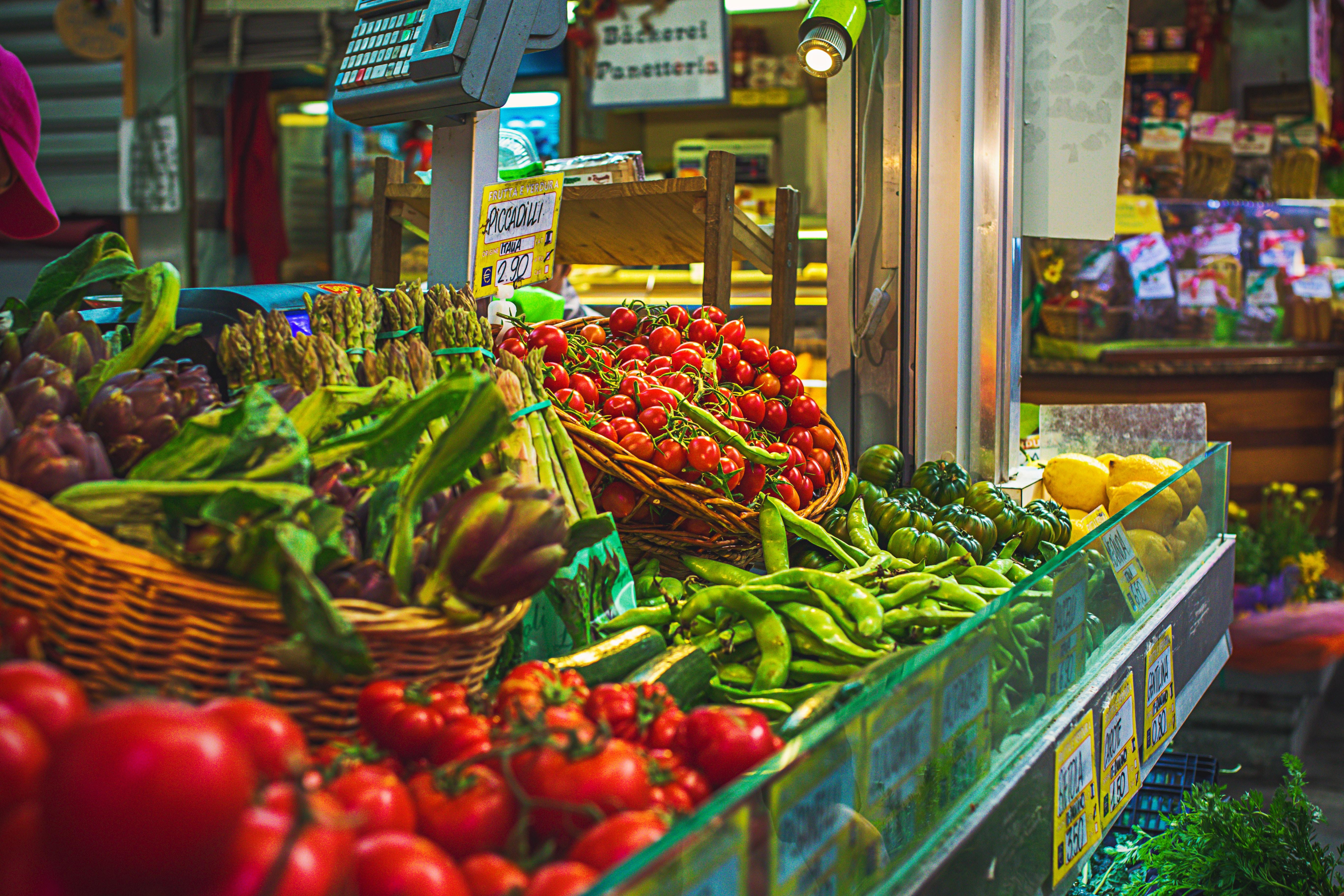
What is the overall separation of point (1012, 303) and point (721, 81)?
10.9 ft

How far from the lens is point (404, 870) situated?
74 cm

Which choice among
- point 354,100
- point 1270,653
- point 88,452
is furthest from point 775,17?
point 88,452

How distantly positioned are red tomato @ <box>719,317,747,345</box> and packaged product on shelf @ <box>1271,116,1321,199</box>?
564 cm

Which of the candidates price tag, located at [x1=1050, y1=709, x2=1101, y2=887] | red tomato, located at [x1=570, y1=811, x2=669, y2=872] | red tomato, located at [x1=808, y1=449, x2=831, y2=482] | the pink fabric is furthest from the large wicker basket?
the pink fabric

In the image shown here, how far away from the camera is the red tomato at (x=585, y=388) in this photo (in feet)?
6.67

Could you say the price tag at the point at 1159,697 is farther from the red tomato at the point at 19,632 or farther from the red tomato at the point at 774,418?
the red tomato at the point at 19,632

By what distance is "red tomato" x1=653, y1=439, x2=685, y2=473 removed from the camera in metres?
1.93

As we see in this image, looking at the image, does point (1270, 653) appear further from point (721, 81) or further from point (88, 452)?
point (88, 452)

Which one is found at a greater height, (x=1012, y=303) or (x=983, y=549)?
(x=1012, y=303)

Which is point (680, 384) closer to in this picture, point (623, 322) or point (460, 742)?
point (623, 322)

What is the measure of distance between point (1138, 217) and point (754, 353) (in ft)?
13.0

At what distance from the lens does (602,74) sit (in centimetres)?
583

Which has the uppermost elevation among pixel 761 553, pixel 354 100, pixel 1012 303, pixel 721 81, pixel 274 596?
pixel 721 81

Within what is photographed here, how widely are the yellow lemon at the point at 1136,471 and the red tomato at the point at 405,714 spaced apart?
224 cm
